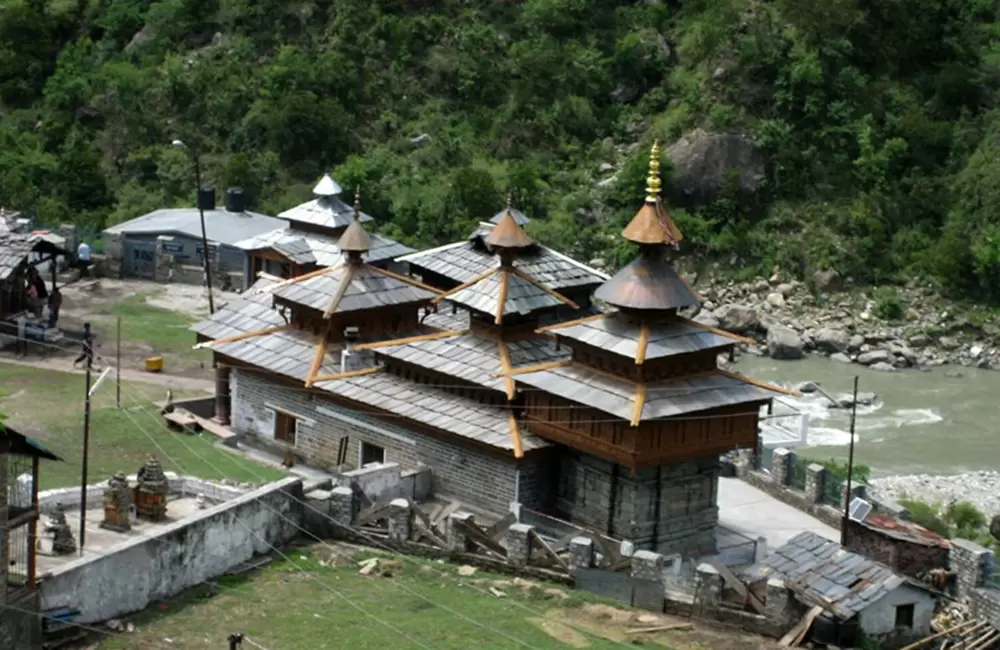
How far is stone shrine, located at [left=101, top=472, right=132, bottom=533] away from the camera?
40625 millimetres

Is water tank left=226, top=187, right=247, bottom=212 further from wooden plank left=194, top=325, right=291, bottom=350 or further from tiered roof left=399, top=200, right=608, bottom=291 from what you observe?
wooden plank left=194, top=325, right=291, bottom=350

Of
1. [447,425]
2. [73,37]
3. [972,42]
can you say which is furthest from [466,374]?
[73,37]

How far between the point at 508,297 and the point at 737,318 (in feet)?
86.4

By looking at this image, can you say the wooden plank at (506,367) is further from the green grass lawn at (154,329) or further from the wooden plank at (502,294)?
the green grass lawn at (154,329)

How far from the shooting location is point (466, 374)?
46.6 m

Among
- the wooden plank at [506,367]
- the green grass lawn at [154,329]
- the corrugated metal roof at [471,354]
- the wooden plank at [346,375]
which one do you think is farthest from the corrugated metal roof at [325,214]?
the wooden plank at [506,367]

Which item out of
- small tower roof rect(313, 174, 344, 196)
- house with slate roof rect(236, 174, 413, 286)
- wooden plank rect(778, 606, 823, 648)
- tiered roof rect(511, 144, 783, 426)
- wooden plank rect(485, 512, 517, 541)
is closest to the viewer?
wooden plank rect(778, 606, 823, 648)

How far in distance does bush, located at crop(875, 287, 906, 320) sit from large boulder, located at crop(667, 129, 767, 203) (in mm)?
8327

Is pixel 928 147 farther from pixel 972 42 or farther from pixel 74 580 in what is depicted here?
pixel 74 580

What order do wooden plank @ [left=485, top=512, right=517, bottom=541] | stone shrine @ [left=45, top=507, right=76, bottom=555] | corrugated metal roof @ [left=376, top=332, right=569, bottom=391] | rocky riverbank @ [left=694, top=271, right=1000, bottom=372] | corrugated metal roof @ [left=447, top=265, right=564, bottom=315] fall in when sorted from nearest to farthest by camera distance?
1. stone shrine @ [left=45, top=507, right=76, bottom=555]
2. wooden plank @ [left=485, top=512, right=517, bottom=541]
3. corrugated metal roof @ [left=376, top=332, right=569, bottom=391]
4. corrugated metal roof @ [left=447, top=265, right=564, bottom=315]
5. rocky riverbank @ [left=694, top=271, right=1000, bottom=372]

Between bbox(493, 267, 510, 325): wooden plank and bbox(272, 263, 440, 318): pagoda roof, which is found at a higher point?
bbox(493, 267, 510, 325): wooden plank

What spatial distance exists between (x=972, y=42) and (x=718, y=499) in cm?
4503

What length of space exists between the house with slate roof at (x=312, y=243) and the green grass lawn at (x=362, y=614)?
1941 centimetres

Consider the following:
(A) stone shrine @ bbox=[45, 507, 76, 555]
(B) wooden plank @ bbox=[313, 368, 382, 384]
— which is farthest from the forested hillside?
(A) stone shrine @ bbox=[45, 507, 76, 555]
